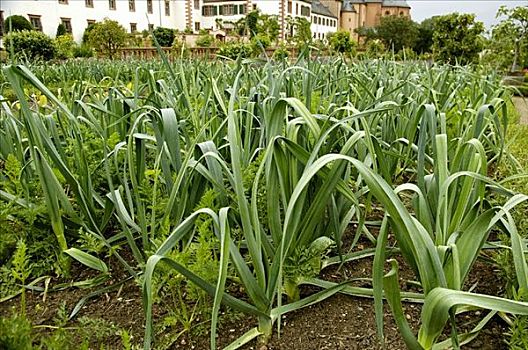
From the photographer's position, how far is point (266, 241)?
1.09m

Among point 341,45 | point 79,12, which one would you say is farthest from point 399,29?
point 341,45

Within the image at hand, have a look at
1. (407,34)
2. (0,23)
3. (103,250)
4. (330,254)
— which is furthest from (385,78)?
(407,34)

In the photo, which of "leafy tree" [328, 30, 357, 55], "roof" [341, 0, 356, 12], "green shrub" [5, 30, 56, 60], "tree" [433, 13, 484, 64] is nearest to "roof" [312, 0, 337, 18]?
"roof" [341, 0, 356, 12]

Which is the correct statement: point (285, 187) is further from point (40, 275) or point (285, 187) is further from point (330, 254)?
point (40, 275)

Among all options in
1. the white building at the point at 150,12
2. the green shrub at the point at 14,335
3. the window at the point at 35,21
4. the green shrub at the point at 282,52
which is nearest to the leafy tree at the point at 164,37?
the white building at the point at 150,12

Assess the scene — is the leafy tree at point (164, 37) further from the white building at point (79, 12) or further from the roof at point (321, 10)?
the roof at point (321, 10)

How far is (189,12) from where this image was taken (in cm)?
3941

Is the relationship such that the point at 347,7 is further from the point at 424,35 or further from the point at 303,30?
the point at 303,30

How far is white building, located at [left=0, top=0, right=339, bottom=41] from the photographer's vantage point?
25.3m

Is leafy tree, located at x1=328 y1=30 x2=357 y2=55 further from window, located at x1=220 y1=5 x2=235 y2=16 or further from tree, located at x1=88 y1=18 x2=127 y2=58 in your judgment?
window, located at x1=220 y1=5 x2=235 y2=16

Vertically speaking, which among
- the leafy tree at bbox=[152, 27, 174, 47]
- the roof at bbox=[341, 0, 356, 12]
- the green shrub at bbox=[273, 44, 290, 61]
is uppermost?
the roof at bbox=[341, 0, 356, 12]

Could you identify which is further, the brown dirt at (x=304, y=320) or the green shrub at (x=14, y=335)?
the brown dirt at (x=304, y=320)

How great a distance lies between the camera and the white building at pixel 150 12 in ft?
83.1

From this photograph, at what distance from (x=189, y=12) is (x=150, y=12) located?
6.36 meters
